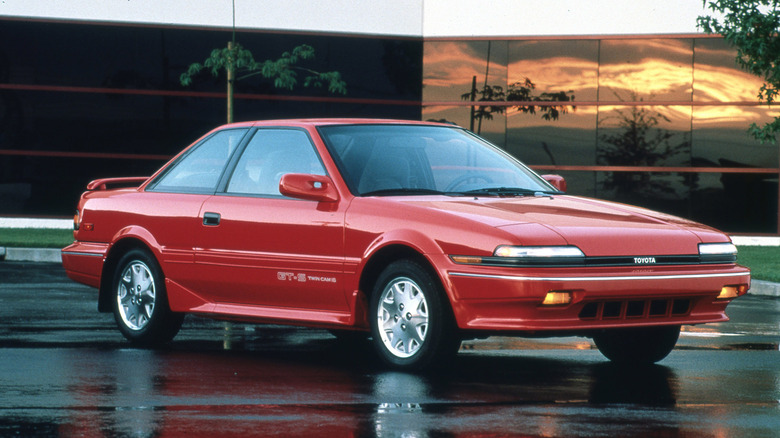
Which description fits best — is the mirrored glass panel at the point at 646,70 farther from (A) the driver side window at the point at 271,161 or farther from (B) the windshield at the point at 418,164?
(A) the driver side window at the point at 271,161

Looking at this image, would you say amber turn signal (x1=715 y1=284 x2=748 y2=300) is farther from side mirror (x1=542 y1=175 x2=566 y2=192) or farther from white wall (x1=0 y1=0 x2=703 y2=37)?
white wall (x1=0 y1=0 x2=703 y2=37)

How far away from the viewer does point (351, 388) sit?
7621mm

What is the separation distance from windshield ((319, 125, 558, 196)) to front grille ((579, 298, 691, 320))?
1.29 m

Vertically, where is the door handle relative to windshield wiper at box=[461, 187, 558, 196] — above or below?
below

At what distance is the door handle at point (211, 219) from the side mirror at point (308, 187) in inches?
32.5

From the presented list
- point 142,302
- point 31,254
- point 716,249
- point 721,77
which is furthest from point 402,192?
point 721,77

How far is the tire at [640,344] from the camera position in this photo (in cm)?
896

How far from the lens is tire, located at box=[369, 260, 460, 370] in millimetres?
8031

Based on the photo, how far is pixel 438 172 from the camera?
9070 millimetres

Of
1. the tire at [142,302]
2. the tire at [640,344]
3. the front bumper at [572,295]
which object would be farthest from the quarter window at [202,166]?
the tire at [640,344]

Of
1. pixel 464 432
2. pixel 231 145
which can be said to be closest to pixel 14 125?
pixel 231 145

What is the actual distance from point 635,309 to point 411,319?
1270mm

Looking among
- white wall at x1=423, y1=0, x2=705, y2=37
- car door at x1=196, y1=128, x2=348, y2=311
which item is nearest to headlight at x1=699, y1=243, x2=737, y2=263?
car door at x1=196, y1=128, x2=348, y2=311

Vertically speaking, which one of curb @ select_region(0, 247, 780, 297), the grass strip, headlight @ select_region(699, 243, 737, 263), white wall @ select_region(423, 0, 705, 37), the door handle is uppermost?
white wall @ select_region(423, 0, 705, 37)
